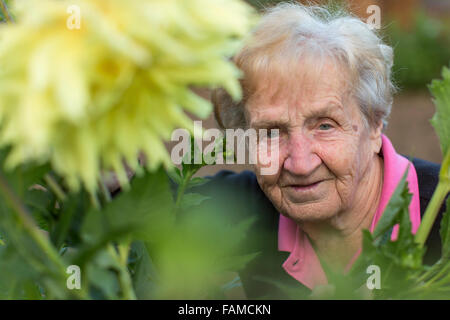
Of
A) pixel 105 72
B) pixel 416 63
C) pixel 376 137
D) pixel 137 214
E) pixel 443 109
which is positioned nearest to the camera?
pixel 105 72

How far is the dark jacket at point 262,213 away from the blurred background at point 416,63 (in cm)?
351

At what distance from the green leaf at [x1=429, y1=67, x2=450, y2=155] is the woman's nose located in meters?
0.36

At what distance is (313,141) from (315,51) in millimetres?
143

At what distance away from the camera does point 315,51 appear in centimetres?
91

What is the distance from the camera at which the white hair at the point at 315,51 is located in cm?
91

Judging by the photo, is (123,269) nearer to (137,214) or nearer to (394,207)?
(137,214)

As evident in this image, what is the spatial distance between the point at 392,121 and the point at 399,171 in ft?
14.9

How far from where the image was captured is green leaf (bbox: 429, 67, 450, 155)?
53 cm

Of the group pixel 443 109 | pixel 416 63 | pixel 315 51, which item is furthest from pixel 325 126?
pixel 416 63

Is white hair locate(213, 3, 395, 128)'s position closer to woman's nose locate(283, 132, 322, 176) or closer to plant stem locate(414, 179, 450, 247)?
woman's nose locate(283, 132, 322, 176)

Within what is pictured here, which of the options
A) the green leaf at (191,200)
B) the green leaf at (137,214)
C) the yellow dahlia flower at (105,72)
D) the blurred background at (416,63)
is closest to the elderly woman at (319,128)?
the green leaf at (191,200)

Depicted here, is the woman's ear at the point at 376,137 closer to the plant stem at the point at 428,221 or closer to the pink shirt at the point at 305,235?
the pink shirt at the point at 305,235

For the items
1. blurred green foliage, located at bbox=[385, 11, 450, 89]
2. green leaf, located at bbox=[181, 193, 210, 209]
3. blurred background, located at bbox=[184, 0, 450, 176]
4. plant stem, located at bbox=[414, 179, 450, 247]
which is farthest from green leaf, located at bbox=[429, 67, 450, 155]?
blurred green foliage, located at bbox=[385, 11, 450, 89]

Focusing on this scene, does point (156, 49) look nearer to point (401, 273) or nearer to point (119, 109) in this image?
point (119, 109)
